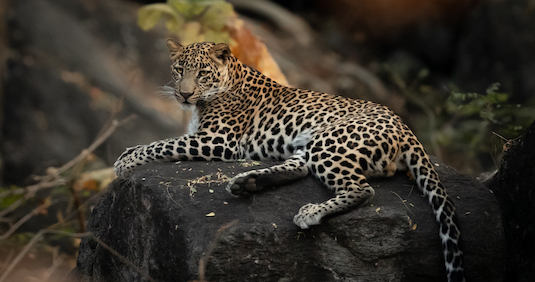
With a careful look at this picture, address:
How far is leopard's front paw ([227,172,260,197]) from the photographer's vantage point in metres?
5.33

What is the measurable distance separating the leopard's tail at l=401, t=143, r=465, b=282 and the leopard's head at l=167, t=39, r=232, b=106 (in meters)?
2.85

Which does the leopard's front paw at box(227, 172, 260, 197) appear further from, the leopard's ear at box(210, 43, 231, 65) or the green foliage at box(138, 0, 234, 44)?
the green foliage at box(138, 0, 234, 44)

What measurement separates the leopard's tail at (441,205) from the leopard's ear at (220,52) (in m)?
2.91

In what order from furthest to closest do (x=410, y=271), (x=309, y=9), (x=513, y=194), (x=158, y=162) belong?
(x=309, y=9) < (x=158, y=162) < (x=513, y=194) < (x=410, y=271)

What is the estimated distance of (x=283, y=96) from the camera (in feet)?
23.9

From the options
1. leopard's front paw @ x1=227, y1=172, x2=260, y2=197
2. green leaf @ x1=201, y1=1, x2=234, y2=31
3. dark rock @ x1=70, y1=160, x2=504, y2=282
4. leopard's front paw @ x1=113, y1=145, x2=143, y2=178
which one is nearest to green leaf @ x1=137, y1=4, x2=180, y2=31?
green leaf @ x1=201, y1=1, x2=234, y2=31

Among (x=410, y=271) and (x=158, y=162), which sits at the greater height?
(x=158, y=162)

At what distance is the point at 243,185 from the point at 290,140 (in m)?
1.42

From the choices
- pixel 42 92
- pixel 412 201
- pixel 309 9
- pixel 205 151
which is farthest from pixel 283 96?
pixel 309 9

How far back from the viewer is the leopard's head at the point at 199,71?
6.88 meters

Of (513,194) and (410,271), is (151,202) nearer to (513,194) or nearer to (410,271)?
(410,271)

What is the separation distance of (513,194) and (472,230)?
1.02 meters

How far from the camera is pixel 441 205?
527 centimetres

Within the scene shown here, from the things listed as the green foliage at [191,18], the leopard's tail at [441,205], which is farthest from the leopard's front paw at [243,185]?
the green foliage at [191,18]
